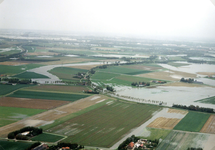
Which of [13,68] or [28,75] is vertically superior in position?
[13,68]

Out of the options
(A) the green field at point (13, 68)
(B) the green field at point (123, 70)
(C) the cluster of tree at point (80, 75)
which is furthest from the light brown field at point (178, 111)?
(A) the green field at point (13, 68)

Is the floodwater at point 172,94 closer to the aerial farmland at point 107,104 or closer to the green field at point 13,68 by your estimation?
the aerial farmland at point 107,104

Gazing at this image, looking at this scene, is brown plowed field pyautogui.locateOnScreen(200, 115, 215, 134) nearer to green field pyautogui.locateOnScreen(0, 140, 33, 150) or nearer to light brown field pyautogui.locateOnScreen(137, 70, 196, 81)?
green field pyautogui.locateOnScreen(0, 140, 33, 150)

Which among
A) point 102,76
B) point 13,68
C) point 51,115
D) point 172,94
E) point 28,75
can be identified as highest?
point 13,68

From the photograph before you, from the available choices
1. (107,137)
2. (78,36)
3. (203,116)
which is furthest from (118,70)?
(78,36)

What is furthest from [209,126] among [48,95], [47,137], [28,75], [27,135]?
[28,75]

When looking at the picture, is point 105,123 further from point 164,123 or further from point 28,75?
point 28,75

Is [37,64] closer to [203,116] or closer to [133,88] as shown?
[133,88]

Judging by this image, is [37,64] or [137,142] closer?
[137,142]
